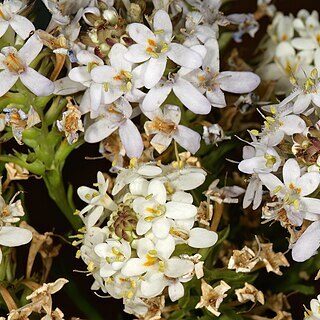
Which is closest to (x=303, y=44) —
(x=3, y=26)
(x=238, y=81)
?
(x=238, y=81)

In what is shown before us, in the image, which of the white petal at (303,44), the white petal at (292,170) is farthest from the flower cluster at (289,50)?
the white petal at (292,170)

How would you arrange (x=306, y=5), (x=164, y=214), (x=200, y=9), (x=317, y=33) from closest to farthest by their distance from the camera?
(x=164, y=214), (x=200, y=9), (x=317, y=33), (x=306, y=5)

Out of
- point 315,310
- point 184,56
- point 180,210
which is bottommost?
point 315,310

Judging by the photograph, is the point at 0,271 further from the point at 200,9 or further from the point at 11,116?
the point at 200,9

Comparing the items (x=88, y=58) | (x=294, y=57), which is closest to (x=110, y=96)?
(x=88, y=58)

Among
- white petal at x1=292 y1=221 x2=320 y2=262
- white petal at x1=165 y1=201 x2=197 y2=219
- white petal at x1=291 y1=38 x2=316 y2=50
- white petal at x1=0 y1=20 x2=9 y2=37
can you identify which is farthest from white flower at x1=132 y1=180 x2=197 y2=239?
white petal at x1=291 y1=38 x2=316 y2=50

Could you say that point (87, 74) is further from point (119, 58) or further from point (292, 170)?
point (292, 170)

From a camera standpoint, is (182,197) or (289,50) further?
(289,50)
